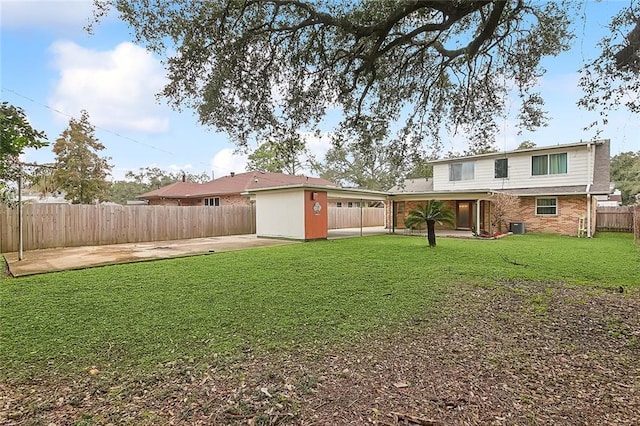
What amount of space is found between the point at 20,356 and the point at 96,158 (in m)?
20.7

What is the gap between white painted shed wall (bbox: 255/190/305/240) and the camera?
592 inches

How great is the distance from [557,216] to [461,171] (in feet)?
18.6

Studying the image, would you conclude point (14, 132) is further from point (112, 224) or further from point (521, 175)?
point (521, 175)

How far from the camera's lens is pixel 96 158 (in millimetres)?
20594

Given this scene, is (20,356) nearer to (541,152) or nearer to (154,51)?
(154,51)

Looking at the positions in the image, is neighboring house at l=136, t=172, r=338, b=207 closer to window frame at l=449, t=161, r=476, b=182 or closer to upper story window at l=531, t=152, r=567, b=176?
window frame at l=449, t=161, r=476, b=182

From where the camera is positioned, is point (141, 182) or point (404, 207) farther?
point (141, 182)

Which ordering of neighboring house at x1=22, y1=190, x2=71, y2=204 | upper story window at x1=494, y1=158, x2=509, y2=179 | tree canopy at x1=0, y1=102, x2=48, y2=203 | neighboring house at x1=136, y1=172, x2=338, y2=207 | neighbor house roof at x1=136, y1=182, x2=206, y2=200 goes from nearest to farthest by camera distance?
1. tree canopy at x1=0, y1=102, x2=48, y2=203
2. upper story window at x1=494, y1=158, x2=509, y2=179
3. neighboring house at x1=22, y1=190, x2=71, y2=204
4. neighboring house at x1=136, y1=172, x2=338, y2=207
5. neighbor house roof at x1=136, y1=182, x2=206, y2=200

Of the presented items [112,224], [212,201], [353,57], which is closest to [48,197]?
[212,201]

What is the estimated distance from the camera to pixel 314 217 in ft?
50.1

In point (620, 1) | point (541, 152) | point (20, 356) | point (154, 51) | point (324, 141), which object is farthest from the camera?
point (541, 152)

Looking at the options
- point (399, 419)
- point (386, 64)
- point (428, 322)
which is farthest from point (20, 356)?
point (386, 64)

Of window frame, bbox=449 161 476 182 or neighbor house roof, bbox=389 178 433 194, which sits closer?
window frame, bbox=449 161 476 182

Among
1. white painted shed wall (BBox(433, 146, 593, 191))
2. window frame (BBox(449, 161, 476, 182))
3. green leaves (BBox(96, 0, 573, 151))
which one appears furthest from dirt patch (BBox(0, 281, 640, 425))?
window frame (BBox(449, 161, 476, 182))
